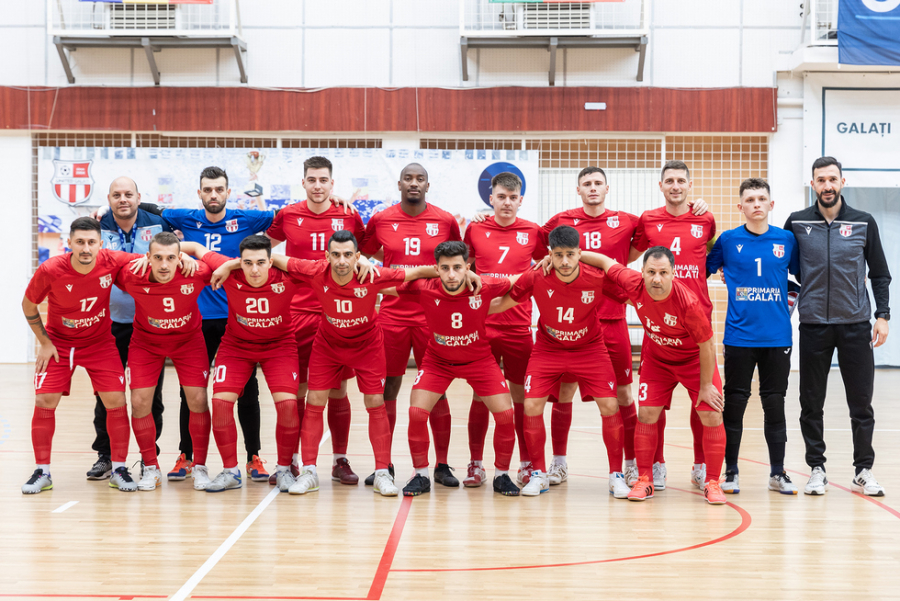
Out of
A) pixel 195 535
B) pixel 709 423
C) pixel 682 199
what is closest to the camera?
pixel 195 535

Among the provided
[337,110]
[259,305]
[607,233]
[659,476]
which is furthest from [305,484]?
[337,110]

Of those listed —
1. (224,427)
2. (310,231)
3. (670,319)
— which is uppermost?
(310,231)

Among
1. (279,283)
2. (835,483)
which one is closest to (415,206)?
(279,283)

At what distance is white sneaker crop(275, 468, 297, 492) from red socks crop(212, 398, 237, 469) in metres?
0.35

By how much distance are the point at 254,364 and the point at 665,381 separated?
8.90 feet

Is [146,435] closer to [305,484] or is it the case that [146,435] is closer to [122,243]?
[305,484]

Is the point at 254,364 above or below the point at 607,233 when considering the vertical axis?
below

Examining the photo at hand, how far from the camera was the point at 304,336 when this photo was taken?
18.5ft

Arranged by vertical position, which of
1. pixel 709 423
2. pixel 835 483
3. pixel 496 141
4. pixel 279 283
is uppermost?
pixel 496 141

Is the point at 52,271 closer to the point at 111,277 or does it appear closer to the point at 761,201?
the point at 111,277

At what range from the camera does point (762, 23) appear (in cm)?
1214

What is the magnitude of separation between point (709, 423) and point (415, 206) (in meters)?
2.44

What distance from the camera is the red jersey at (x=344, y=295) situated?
16.8 feet

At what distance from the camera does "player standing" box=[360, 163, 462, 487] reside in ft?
18.3
